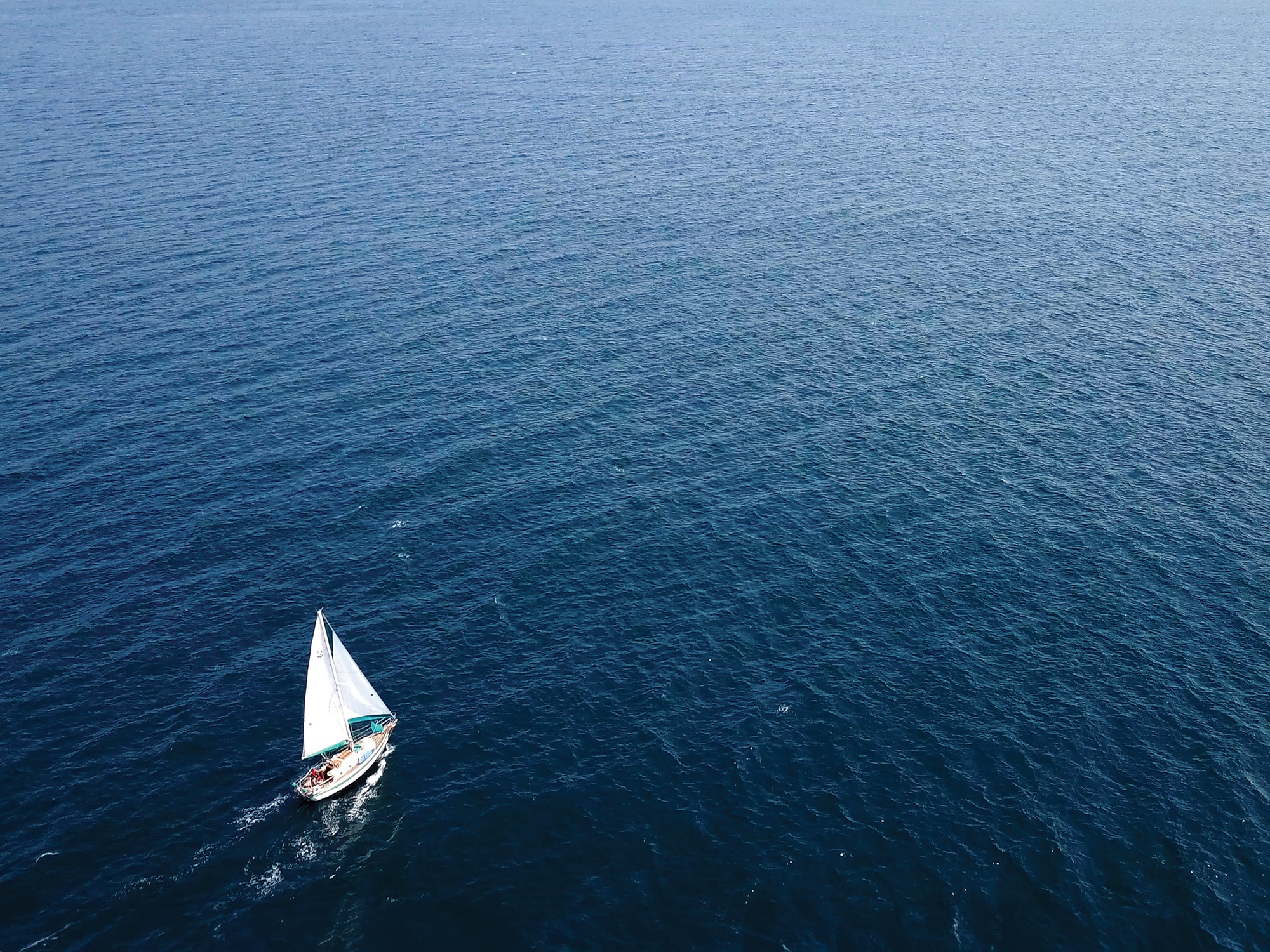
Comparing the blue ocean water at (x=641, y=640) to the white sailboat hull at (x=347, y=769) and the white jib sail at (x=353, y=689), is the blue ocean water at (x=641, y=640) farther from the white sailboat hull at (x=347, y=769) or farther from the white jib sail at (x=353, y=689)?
the white jib sail at (x=353, y=689)

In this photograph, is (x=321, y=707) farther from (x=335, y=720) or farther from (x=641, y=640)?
(x=641, y=640)

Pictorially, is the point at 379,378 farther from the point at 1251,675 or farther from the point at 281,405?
the point at 1251,675

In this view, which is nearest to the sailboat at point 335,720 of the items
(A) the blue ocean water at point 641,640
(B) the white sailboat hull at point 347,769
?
(B) the white sailboat hull at point 347,769

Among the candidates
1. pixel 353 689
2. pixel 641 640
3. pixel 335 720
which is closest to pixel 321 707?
pixel 335 720

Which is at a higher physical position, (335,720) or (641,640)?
(335,720)

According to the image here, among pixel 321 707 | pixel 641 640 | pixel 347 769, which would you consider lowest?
pixel 641 640

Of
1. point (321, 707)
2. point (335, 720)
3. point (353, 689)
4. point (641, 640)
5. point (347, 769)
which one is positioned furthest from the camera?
point (641, 640)

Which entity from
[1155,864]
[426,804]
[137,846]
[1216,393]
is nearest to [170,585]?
[137,846]

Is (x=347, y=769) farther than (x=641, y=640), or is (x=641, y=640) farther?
(x=641, y=640)
